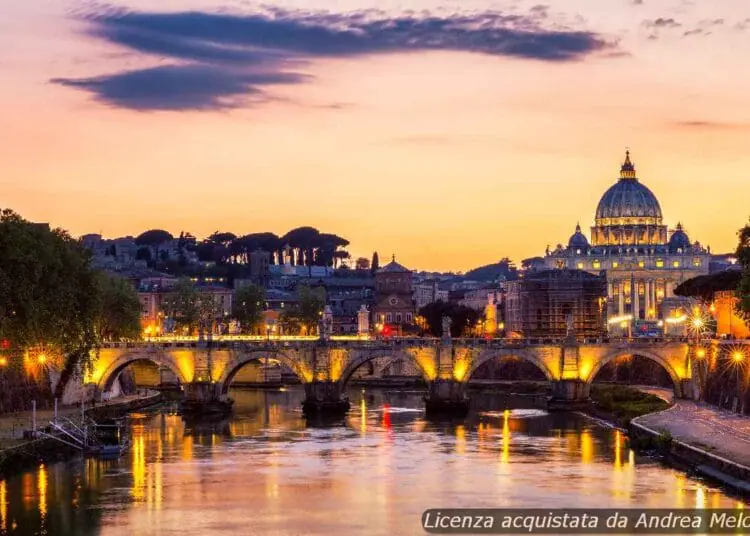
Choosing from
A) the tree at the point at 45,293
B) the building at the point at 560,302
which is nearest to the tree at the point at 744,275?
the tree at the point at 45,293

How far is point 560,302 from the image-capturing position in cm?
16300

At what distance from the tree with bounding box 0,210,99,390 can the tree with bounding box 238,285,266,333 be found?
6962 centimetres

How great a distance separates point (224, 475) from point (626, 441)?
1998 cm

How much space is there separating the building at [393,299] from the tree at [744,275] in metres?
102

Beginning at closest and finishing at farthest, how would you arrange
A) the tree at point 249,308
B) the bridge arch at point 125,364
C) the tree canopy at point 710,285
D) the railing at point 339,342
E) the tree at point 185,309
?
the bridge arch at point 125,364 < the railing at point 339,342 < the tree canopy at point 710,285 < the tree at point 185,309 < the tree at point 249,308

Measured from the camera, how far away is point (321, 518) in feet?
170

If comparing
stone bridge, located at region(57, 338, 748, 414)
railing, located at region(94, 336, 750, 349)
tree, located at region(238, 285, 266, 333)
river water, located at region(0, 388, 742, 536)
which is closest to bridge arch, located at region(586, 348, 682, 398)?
stone bridge, located at region(57, 338, 748, 414)

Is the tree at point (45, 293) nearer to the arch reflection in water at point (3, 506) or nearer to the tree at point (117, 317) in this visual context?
the tree at point (117, 317)

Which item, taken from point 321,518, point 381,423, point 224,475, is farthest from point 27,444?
point 381,423

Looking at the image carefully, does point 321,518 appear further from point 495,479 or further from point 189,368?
point 189,368

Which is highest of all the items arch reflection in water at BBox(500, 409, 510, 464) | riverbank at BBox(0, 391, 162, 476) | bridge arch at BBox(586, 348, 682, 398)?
bridge arch at BBox(586, 348, 682, 398)

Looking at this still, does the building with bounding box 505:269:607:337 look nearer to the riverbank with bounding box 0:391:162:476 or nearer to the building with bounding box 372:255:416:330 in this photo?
the building with bounding box 372:255:416:330

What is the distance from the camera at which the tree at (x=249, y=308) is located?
154m

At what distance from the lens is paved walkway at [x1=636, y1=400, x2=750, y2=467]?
59.7 metres
